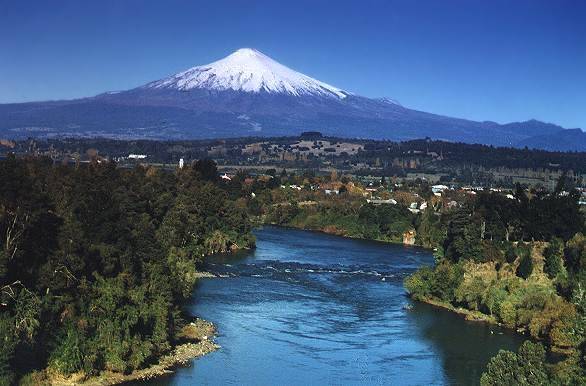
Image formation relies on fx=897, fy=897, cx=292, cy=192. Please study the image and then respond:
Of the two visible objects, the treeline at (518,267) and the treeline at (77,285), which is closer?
the treeline at (77,285)

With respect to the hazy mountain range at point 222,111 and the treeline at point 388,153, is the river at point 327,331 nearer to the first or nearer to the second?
the treeline at point 388,153

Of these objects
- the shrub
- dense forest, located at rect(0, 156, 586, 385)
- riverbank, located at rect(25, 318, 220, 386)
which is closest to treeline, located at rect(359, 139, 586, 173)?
dense forest, located at rect(0, 156, 586, 385)

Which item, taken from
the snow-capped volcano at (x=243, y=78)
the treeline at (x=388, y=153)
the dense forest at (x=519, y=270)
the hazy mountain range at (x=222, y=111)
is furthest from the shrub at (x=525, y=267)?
the snow-capped volcano at (x=243, y=78)

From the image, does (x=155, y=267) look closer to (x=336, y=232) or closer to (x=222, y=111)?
(x=336, y=232)

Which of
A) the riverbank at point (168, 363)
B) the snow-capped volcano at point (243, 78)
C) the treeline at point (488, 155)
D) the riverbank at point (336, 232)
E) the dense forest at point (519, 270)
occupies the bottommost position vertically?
the riverbank at point (336, 232)

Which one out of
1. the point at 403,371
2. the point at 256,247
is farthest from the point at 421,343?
the point at 256,247

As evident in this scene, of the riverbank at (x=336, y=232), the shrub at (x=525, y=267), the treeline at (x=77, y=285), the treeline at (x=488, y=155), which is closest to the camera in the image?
the treeline at (x=77, y=285)

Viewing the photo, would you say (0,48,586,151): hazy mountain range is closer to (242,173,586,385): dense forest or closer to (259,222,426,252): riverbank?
(259,222,426,252): riverbank

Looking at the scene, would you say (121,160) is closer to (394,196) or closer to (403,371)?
(394,196)
